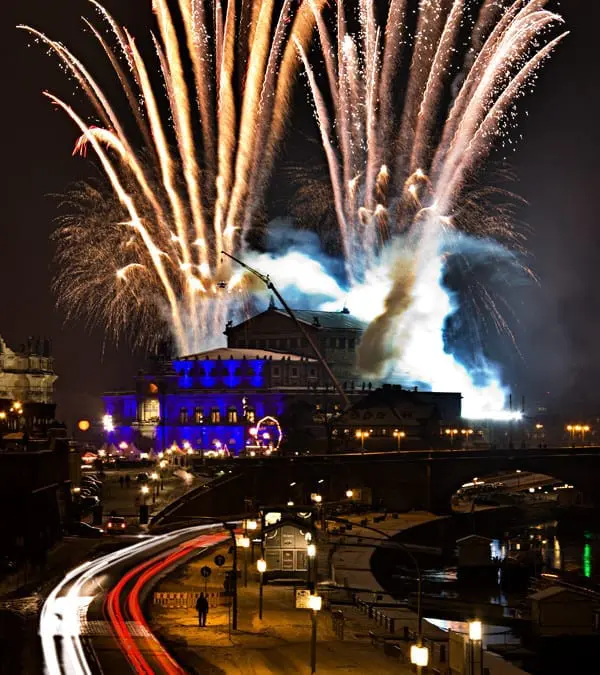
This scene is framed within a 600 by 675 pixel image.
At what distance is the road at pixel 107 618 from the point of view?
40906 millimetres

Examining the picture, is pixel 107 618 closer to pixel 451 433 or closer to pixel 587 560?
pixel 587 560

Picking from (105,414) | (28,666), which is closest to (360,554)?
(28,666)

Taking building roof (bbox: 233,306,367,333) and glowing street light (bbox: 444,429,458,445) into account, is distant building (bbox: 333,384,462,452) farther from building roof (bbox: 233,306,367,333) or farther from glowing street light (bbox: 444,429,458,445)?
building roof (bbox: 233,306,367,333)

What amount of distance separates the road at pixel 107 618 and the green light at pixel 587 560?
32.6 m

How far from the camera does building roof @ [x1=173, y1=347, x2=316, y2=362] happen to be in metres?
172

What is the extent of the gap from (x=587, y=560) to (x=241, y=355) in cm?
8301

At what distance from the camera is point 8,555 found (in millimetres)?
68375

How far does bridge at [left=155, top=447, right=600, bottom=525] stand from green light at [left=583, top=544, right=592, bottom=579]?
15.7m

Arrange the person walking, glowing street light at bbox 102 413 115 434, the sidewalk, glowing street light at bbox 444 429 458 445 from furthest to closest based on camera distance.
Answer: glowing street light at bbox 102 413 115 434
glowing street light at bbox 444 429 458 445
the person walking
the sidewalk

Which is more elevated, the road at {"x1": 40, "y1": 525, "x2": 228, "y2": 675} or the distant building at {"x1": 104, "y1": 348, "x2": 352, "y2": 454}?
the distant building at {"x1": 104, "y1": 348, "x2": 352, "y2": 454}

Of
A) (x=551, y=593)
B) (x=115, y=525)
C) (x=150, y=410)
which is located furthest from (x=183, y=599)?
(x=150, y=410)

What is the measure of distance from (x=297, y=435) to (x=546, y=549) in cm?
5482

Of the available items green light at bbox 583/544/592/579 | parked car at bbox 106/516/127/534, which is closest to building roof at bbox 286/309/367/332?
green light at bbox 583/544/592/579

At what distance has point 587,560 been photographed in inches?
3861
